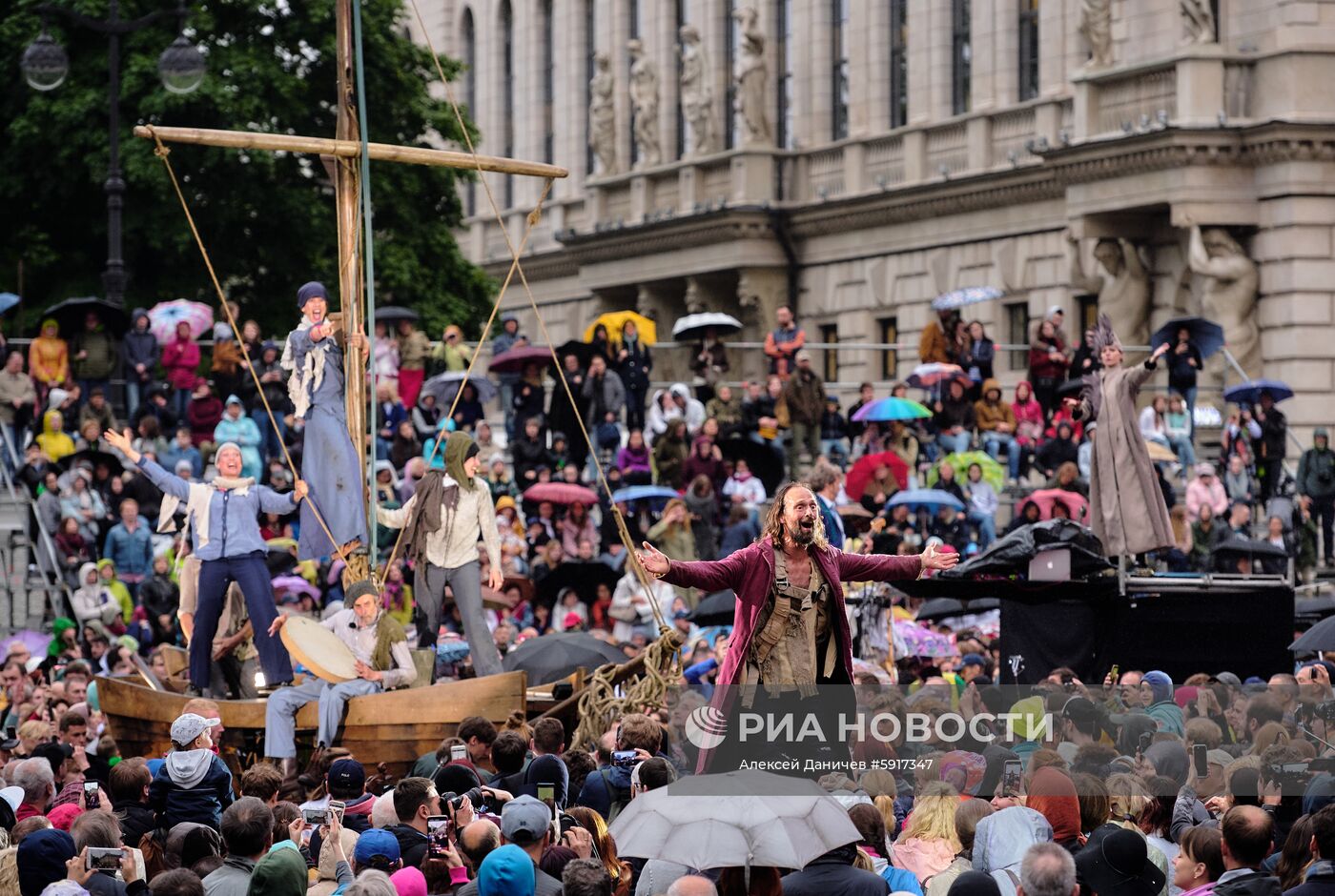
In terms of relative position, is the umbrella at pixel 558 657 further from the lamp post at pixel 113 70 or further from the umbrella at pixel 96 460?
the lamp post at pixel 113 70

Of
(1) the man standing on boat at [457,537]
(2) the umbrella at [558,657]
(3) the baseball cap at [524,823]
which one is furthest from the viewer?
(2) the umbrella at [558,657]

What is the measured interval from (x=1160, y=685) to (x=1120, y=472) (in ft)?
12.1

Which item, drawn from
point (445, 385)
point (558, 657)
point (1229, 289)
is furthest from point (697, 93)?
point (558, 657)

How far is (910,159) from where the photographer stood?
145 ft

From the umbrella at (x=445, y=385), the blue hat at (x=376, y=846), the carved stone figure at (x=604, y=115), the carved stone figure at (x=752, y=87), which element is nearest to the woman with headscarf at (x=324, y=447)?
the blue hat at (x=376, y=846)

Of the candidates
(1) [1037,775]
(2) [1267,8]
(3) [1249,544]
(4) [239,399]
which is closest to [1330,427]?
(2) [1267,8]

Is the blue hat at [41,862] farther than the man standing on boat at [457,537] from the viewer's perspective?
No

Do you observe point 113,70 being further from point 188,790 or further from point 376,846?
point 376,846

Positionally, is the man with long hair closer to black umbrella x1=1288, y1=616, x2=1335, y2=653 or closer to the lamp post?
black umbrella x1=1288, y1=616, x2=1335, y2=653

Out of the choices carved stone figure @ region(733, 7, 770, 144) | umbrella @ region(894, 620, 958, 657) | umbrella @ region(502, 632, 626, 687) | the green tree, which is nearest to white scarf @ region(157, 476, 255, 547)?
umbrella @ region(502, 632, 626, 687)

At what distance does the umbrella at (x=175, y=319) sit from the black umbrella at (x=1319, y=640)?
17082 mm

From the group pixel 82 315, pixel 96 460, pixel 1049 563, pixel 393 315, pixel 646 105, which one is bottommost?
pixel 1049 563

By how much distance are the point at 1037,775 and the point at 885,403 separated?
19.0m

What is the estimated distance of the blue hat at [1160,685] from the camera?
16.1 metres
